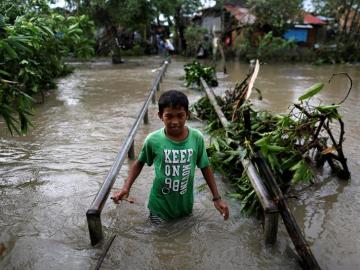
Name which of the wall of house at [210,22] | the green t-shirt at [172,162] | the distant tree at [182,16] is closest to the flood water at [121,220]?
the green t-shirt at [172,162]

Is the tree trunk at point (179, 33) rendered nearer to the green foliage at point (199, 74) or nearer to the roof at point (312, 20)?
the roof at point (312, 20)

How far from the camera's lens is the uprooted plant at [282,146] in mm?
3785

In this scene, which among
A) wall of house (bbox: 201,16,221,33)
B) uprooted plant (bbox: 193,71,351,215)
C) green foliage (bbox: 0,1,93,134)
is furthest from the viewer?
wall of house (bbox: 201,16,221,33)

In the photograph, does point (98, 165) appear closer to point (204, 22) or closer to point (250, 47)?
point (250, 47)

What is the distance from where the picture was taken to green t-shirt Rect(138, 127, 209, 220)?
3.11 meters

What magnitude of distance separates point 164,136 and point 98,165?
248 cm

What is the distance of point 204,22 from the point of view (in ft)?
96.8

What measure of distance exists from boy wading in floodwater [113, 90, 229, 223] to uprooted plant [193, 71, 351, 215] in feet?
2.40

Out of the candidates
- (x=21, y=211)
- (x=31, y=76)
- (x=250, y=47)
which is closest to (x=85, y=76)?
(x=31, y=76)

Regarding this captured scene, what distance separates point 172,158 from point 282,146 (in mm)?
1428

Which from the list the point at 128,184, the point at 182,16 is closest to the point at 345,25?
the point at 182,16

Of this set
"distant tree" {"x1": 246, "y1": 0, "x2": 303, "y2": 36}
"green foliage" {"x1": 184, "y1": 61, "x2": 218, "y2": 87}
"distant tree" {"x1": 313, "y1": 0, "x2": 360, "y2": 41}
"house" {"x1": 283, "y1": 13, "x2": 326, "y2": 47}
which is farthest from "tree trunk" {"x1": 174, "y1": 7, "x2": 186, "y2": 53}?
"green foliage" {"x1": 184, "y1": 61, "x2": 218, "y2": 87}

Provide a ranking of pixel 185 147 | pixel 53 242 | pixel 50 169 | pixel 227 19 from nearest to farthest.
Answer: pixel 185 147
pixel 53 242
pixel 50 169
pixel 227 19

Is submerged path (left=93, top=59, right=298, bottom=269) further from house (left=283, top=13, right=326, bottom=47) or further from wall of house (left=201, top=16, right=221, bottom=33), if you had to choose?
house (left=283, top=13, right=326, bottom=47)
